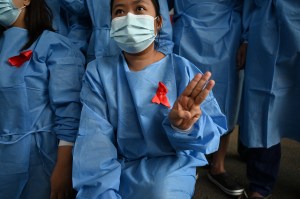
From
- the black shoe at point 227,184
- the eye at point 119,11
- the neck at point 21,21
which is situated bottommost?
the black shoe at point 227,184

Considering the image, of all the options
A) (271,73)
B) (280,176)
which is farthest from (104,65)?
(280,176)

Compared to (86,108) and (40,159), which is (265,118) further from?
(40,159)

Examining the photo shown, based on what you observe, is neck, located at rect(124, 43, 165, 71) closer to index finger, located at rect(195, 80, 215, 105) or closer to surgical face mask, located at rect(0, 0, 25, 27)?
index finger, located at rect(195, 80, 215, 105)

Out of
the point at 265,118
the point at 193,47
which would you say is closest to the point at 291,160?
the point at 265,118

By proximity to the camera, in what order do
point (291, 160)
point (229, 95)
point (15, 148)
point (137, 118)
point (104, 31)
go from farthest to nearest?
point (291, 160), point (229, 95), point (104, 31), point (15, 148), point (137, 118)

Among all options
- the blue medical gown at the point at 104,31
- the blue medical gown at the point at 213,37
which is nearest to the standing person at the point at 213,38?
the blue medical gown at the point at 213,37

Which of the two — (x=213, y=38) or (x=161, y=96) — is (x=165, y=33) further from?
(x=161, y=96)

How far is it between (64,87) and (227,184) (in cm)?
106

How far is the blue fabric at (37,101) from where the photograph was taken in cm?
119

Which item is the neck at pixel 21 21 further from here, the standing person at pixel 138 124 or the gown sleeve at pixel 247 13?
the gown sleeve at pixel 247 13

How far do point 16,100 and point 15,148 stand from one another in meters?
0.20

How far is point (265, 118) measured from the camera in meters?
1.35

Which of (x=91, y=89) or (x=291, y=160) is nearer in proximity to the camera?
(x=91, y=89)

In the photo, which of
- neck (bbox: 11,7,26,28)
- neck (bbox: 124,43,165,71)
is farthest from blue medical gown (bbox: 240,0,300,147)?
neck (bbox: 11,7,26,28)
